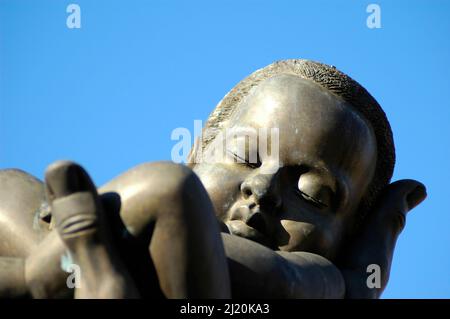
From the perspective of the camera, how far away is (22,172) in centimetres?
623

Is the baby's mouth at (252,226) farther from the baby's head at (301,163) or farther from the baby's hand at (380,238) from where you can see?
the baby's hand at (380,238)

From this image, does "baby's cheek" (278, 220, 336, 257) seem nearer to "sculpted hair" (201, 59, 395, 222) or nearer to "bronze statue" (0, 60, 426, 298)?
"bronze statue" (0, 60, 426, 298)

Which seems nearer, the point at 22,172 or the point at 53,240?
the point at 53,240

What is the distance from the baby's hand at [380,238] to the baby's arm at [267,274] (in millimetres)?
556

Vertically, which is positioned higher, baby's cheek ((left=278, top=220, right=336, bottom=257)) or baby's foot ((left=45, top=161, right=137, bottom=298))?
baby's foot ((left=45, top=161, right=137, bottom=298))

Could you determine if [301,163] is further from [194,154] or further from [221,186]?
[194,154]

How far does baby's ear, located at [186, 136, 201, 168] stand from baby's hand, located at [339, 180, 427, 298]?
1.05 m

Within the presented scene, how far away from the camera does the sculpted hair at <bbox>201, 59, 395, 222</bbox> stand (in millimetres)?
6996

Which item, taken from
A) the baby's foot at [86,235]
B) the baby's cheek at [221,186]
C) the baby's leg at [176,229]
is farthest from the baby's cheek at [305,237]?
the baby's foot at [86,235]

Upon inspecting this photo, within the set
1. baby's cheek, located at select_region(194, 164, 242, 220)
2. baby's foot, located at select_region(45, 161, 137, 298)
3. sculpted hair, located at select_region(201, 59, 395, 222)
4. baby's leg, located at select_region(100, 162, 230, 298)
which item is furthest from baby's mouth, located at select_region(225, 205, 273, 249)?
baby's foot, located at select_region(45, 161, 137, 298)
